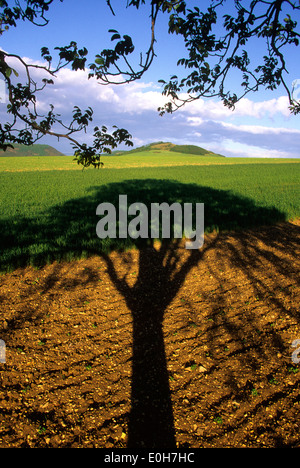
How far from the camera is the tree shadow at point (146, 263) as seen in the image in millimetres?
2400

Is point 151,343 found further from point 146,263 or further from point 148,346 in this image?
point 146,263

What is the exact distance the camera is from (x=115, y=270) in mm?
5457

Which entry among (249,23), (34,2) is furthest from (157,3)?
(249,23)

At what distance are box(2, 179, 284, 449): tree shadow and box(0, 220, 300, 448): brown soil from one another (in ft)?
0.06

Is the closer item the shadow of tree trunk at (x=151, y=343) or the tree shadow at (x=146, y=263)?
the shadow of tree trunk at (x=151, y=343)

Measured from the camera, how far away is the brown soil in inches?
88.5

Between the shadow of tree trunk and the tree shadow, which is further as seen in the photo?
the tree shadow

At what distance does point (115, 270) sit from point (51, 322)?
195 cm

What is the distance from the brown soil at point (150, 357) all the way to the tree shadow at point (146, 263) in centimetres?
2

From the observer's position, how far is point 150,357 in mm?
3072

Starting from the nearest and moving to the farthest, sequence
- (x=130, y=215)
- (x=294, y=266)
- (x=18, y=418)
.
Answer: (x=18, y=418), (x=294, y=266), (x=130, y=215)

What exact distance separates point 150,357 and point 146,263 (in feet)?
9.42

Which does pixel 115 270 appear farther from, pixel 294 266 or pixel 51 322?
pixel 294 266

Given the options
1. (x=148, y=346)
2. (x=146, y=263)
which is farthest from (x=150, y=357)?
(x=146, y=263)
